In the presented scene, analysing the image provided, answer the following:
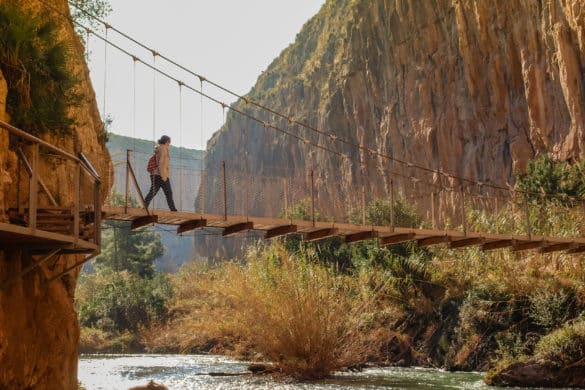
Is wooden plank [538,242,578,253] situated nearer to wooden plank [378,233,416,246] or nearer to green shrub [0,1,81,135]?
wooden plank [378,233,416,246]

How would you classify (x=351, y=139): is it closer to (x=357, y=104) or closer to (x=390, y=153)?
(x=357, y=104)

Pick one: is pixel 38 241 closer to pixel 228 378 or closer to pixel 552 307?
pixel 228 378

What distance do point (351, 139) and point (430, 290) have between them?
33185 mm

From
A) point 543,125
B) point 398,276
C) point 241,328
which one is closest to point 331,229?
point 241,328

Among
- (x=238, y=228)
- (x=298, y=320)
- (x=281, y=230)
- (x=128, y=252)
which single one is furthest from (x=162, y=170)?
(x=128, y=252)

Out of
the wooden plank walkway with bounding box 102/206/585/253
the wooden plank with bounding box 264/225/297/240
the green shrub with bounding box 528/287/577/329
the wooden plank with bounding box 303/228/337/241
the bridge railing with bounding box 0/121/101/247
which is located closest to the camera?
the bridge railing with bounding box 0/121/101/247

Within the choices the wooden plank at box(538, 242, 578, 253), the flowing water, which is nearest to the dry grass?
the flowing water

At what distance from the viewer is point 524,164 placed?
37.5 meters

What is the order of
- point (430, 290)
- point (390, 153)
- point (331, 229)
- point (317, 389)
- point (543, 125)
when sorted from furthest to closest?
point (390, 153) < point (543, 125) < point (430, 290) < point (317, 389) < point (331, 229)

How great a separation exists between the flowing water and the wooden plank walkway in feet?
9.96

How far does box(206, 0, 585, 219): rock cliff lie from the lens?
3509cm

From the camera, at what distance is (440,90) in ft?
150

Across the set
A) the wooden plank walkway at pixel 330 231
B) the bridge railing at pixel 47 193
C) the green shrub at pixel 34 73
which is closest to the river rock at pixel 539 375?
the wooden plank walkway at pixel 330 231

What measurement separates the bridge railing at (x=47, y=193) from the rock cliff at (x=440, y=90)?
34.7 feet
